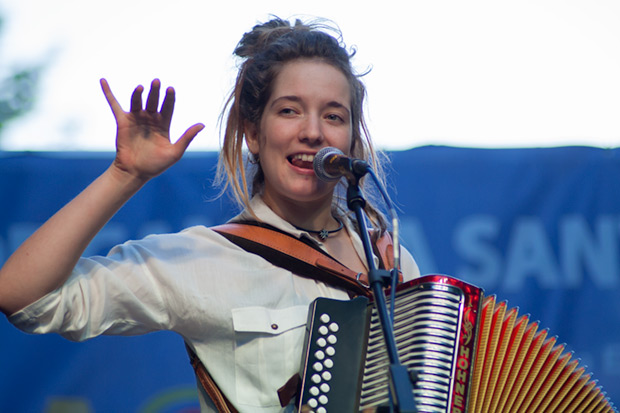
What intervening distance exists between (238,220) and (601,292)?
2267 mm

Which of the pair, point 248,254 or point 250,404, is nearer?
point 250,404

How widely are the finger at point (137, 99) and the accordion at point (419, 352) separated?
69cm

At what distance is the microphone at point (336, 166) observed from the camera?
5.52ft

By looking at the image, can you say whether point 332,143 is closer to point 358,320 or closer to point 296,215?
point 296,215

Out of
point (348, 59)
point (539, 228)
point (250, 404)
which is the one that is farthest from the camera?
point (539, 228)

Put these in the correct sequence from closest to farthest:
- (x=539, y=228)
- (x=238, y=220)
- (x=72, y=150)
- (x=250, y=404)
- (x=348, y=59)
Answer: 1. (x=250, y=404)
2. (x=238, y=220)
3. (x=348, y=59)
4. (x=72, y=150)
5. (x=539, y=228)

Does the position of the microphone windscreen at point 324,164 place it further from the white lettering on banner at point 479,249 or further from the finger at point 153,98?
the white lettering on banner at point 479,249

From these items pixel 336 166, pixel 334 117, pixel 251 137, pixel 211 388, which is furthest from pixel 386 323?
pixel 251 137

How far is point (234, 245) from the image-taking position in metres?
2.12

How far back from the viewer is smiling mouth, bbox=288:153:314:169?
217 cm

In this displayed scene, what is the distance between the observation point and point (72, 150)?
342 centimetres

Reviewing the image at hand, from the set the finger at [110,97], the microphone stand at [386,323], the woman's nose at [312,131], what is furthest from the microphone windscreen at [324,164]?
the finger at [110,97]

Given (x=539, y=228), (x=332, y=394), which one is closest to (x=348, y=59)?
(x=332, y=394)

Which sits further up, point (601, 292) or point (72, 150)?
point (72, 150)
